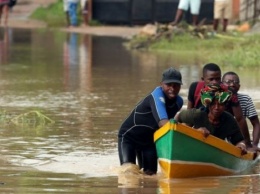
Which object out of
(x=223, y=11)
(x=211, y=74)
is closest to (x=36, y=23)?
(x=223, y=11)

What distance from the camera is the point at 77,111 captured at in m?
16.0

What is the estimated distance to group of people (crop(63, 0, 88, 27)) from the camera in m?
34.8

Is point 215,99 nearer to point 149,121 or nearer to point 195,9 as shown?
point 149,121

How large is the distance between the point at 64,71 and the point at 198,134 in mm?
12006

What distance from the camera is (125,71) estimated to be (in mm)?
22047

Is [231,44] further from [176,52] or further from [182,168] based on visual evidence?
[182,168]

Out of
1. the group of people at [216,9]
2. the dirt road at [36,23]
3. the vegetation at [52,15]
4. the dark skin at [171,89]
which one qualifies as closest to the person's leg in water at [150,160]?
the dark skin at [171,89]

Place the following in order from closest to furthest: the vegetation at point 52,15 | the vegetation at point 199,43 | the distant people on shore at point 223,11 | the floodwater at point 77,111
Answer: the floodwater at point 77,111 < the vegetation at point 199,43 < the distant people on shore at point 223,11 < the vegetation at point 52,15

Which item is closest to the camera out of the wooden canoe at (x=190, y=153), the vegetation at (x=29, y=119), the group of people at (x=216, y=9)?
the wooden canoe at (x=190, y=153)

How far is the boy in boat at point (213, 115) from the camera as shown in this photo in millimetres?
10492

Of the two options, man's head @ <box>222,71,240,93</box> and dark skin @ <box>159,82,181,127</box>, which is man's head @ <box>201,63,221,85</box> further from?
dark skin @ <box>159,82,181,127</box>

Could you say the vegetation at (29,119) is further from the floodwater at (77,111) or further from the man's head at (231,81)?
the man's head at (231,81)

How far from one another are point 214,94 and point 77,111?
5.73 metres

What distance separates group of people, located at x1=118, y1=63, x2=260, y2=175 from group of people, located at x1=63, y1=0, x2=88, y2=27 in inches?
941
